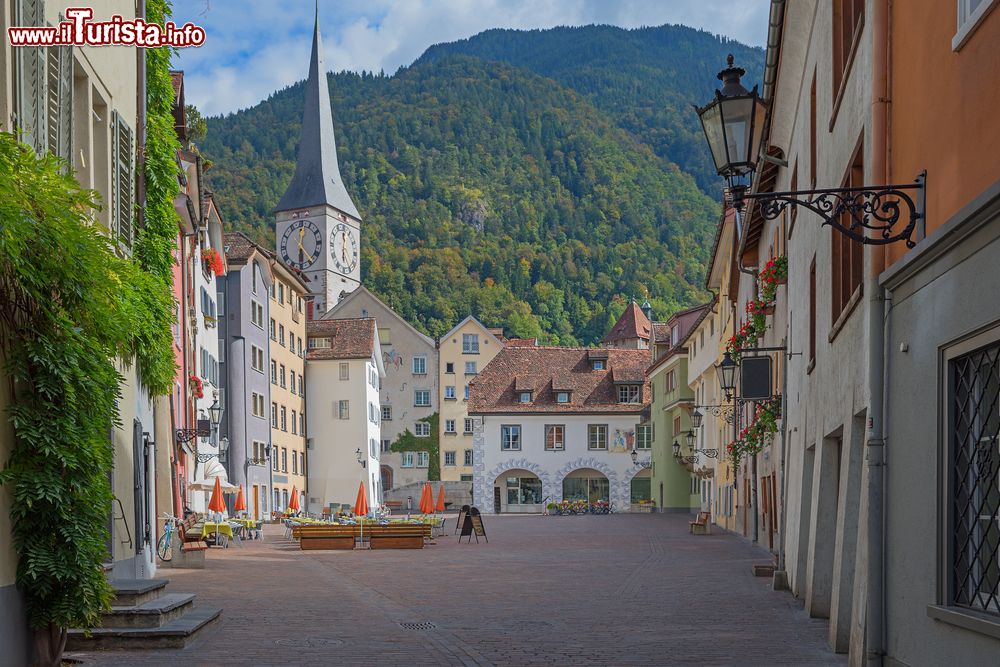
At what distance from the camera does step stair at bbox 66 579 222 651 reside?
12.3 metres

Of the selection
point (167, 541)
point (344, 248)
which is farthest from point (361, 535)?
point (344, 248)

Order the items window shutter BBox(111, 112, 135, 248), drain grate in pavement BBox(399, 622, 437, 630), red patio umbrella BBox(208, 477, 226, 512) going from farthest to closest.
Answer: red patio umbrella BBox(208, 477, 226, 512) < window shutter BBox(111, 112, 135, 248) < drain grate in pavement BBox(399, 622, 437, 630)

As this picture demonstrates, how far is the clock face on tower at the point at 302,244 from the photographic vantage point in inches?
5241

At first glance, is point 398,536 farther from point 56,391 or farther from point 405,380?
point 405,380

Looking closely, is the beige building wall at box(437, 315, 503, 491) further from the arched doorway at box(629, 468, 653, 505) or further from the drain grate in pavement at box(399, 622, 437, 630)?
the drain grate in pavement at box(399, 622, 437, 630)

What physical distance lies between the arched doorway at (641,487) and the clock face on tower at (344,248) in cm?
6223

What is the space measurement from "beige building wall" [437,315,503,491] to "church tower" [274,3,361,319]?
1452 inches

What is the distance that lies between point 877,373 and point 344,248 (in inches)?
5067

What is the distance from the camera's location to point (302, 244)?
135 m

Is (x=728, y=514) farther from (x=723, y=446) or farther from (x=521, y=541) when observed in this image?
(x=521, y=541)

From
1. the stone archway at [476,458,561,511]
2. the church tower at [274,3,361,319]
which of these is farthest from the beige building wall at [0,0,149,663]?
the church tower at [274,3,361,319]

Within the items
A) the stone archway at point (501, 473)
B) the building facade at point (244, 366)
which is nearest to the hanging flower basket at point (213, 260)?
the building facade at point (244, 366)

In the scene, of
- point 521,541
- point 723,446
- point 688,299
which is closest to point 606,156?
point 688,299

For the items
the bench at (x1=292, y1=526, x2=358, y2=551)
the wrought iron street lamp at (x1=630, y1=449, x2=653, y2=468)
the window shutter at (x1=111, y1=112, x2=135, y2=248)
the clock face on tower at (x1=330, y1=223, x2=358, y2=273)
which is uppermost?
the clock face on tower at (x1=330, y1=223, x2=358, y2=273)
